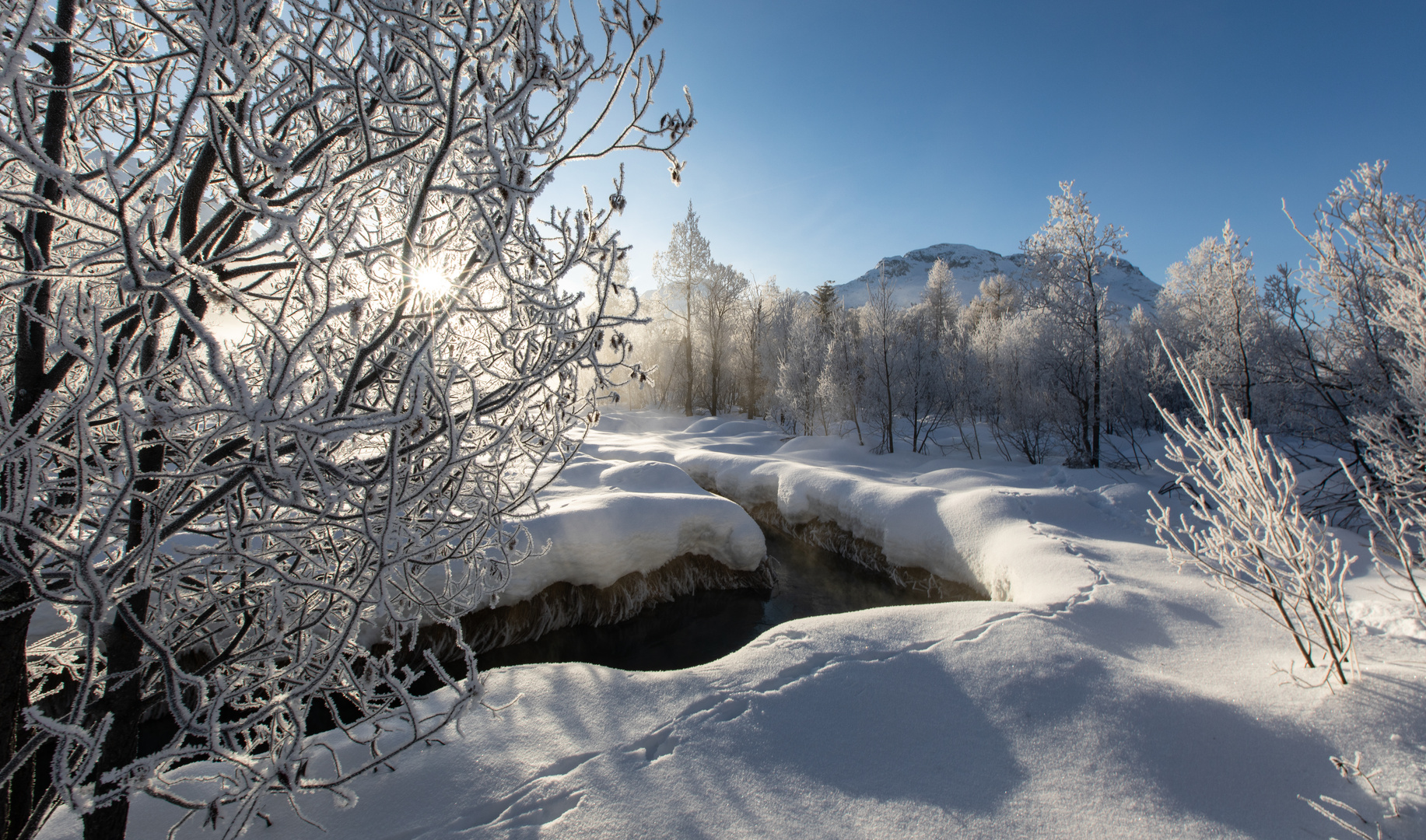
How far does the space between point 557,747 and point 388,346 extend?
1894mm

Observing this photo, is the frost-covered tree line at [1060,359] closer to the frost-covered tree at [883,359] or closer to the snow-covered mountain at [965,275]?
the frost-covered tree at [883,359]

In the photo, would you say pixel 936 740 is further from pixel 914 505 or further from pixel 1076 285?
pixel 1076 285

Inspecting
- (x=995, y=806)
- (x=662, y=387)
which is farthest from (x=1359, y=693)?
(x=662, y=387)

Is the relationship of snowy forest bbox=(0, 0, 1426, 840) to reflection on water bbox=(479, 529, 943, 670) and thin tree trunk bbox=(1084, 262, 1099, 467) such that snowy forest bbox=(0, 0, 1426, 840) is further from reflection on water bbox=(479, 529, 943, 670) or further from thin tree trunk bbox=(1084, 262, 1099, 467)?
thin tree trunk bbox=(1084, 262, 1099, 467)

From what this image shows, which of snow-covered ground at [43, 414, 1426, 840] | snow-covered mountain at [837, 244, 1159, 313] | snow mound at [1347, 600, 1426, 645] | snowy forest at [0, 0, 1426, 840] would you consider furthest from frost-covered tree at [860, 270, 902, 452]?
snow-covered mountain at [837, 244, 1159, 313]

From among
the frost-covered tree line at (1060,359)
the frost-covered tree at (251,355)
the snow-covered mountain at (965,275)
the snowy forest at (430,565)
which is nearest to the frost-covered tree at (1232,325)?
the frost-covered tree line at (1060,359)

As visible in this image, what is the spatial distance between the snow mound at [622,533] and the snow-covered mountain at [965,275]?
9361 centimetres

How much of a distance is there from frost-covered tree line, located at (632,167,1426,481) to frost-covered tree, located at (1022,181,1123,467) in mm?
32

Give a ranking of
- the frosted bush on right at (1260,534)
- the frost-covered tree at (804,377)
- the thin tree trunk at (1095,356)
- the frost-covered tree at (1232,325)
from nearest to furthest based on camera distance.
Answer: the frosted bush on right at (1260,534), the frost-covered tree at (1232,325), the thin tree trunk at (1095,356), the frost-covered tree at (804,377)

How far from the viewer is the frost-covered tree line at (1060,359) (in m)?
6.64

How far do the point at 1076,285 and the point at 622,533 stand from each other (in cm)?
1107

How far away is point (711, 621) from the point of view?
244 inches

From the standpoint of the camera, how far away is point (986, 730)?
258 cm

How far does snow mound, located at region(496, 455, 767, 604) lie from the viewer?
5.54 meters
